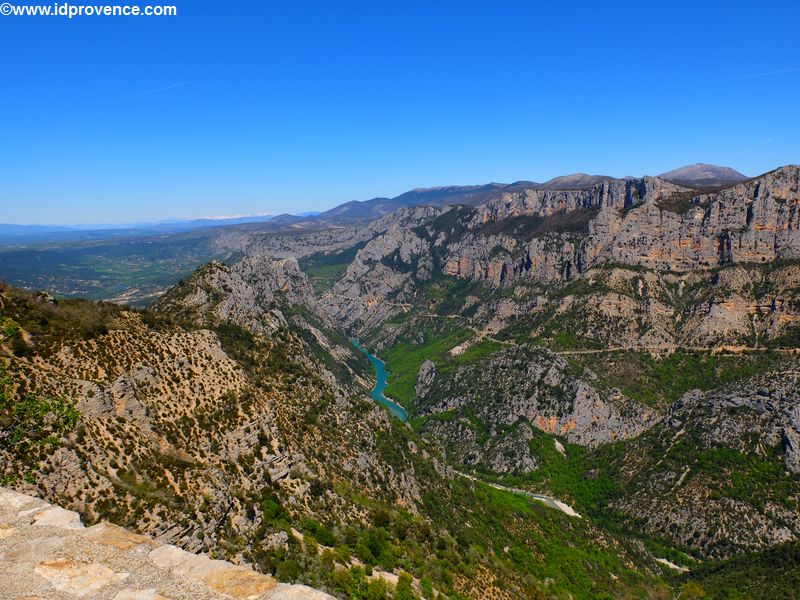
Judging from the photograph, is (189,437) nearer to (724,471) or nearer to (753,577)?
(753,577)

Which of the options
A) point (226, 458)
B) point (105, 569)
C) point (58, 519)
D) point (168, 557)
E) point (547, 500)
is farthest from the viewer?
point (547, 500)

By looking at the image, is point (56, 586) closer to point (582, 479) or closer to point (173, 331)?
point (173, 331)

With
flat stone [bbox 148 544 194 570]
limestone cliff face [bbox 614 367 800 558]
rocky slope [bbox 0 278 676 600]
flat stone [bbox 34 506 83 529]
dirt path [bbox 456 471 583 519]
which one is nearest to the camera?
flat stone [bbox 148 544 194 570]

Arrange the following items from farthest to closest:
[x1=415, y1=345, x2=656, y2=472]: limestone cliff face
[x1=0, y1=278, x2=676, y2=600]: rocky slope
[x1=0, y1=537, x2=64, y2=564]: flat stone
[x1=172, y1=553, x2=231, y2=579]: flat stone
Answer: [x1=415, y1=345, x2=656, y2=472]: limestone cliff face
[x1=0, y1=278, x2=676, y2=600]: rocky slope
[x1=172, y1=553, x2=231, y2=579]: flat stone
[x1=0, y1=537, x2=64, y2=564]: flat stone

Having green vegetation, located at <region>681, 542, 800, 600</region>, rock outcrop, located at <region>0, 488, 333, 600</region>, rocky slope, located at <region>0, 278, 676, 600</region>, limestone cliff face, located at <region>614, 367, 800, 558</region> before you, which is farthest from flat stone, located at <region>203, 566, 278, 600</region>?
limestone cliff face, located at <region>614, 367, 800, 558</region>

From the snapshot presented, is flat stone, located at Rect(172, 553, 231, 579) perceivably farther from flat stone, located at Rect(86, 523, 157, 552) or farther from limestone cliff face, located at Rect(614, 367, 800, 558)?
limestone cliff face, located at Rect(614, 367, 800, 558)

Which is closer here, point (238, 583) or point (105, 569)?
point (105, 569)

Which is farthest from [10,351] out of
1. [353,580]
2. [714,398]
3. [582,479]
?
[714,398]

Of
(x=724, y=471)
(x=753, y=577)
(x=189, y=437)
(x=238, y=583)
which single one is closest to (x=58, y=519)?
(x=238, y=583)
